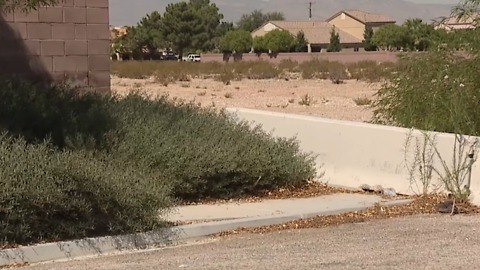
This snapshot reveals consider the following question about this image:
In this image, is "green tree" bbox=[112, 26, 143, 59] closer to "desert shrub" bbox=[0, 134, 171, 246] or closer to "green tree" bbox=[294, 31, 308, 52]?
"green tree" bbox=[294, 31, 308, 52]

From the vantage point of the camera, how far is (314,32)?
146125mm

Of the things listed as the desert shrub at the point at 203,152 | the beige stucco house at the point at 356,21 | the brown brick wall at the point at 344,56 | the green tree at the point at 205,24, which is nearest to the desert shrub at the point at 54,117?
the desert shrub at the point at 203,152

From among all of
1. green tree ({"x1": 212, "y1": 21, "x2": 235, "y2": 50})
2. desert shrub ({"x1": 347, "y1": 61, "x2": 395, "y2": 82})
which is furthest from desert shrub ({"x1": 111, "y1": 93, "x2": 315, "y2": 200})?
green tree ({"x1": 212, "y1": 21, "x2": 235, "y2": 50})

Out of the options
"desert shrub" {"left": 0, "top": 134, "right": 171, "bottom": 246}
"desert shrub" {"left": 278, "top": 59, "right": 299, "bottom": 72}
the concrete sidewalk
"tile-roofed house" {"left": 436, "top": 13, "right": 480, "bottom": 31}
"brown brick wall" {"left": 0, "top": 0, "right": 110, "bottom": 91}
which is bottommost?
"desert shrub" {"left": 278, "top": 59, "right": 299, "bottom": 72}

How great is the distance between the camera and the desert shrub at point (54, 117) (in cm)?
1109

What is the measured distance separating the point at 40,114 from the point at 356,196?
4603 mm

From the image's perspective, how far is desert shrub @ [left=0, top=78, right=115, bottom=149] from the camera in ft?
36.4

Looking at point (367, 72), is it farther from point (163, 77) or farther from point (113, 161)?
point (113, 161)

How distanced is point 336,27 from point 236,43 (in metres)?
48.3

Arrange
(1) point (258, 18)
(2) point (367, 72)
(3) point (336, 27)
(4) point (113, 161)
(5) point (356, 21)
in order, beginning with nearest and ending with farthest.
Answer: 1. (4) point (113, 161)
2. (2) point (367, 72)
3. (3) point (336, 27)
4. (5) point (356, 21)
5. (1) point (258, 18)

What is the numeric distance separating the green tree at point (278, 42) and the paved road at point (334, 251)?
105 meters

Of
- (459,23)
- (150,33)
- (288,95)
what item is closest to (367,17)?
(150,33)

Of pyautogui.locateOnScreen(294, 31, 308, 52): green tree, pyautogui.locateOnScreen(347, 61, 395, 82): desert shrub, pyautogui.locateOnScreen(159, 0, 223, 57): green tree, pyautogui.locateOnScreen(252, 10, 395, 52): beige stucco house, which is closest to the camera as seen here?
pyautogui.locateOnScreen(347, 61, 395, 82): desert shrub

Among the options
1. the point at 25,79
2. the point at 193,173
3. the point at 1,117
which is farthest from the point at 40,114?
the point at 25,79
